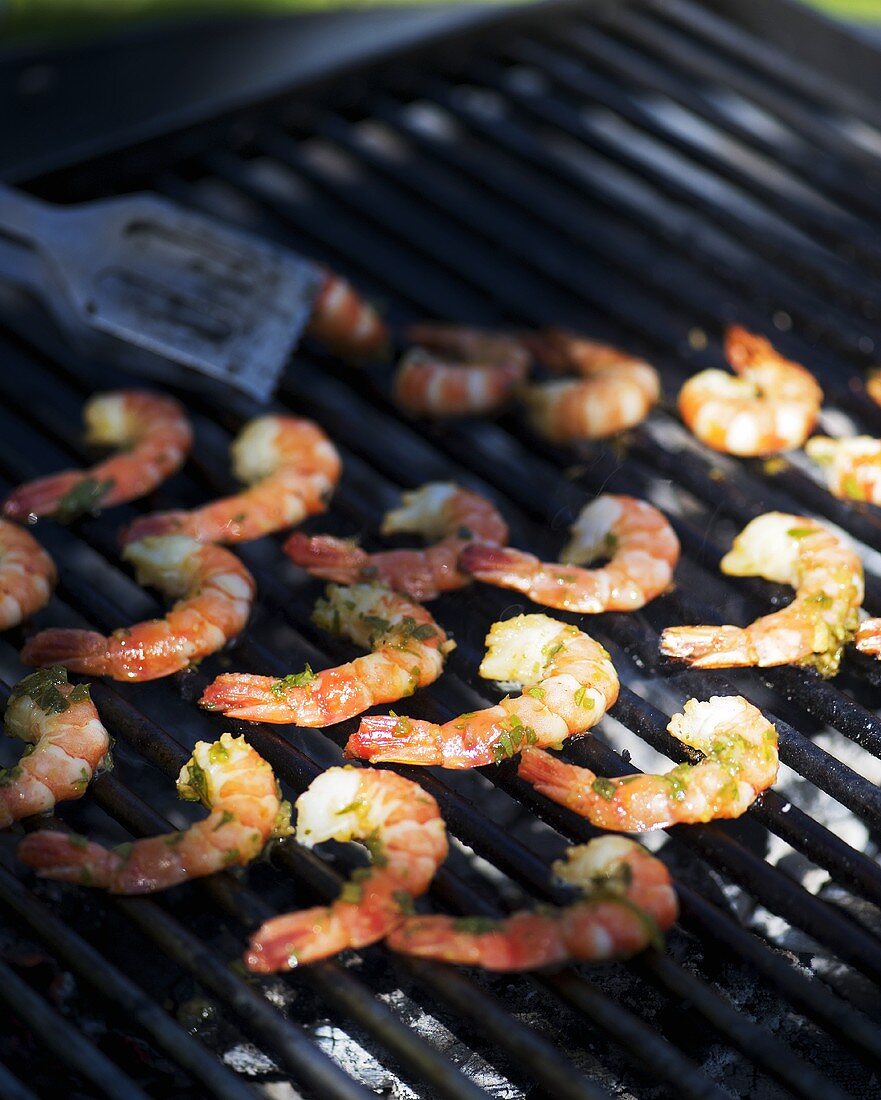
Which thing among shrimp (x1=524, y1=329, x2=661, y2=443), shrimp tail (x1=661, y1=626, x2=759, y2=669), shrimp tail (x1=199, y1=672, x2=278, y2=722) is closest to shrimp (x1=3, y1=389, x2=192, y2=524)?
shrimp tail (x1=199, y1=672, x2=278, y2=722)

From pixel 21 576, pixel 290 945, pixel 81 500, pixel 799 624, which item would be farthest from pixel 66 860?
pixel 799 624

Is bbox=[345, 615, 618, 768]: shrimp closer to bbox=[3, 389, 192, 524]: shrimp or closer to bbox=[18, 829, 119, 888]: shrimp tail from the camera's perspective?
bbox=[18, 829, 119, 888]: shrimp tail

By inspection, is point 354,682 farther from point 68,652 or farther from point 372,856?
point 68,652

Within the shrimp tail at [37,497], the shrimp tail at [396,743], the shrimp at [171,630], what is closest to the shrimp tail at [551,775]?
the shrimp tail at [396,743]

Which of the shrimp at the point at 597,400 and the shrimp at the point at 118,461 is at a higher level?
the shrimp at the point at 597,400

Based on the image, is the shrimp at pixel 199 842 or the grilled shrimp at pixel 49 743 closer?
the shrimp at pixel 199 842

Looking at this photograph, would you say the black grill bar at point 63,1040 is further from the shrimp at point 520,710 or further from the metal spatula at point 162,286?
the metal spatula at point 162,286

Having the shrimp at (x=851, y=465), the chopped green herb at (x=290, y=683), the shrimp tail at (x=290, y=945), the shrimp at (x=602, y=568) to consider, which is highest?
the shrimp at (x=851, y=465)
